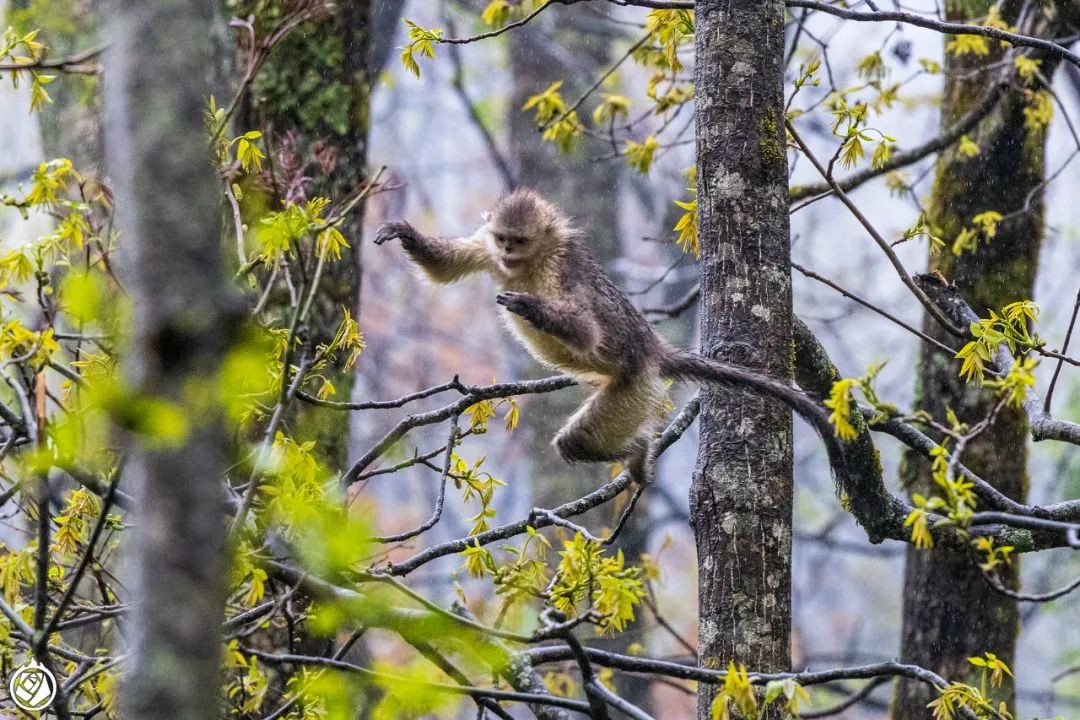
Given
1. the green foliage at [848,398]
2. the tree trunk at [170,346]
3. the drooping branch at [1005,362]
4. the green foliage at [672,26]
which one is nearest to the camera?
the tree trunk at [170,346]

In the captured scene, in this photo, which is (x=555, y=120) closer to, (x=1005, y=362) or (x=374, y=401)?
(x=374, y=401)

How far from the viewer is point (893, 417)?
2404 millimetres

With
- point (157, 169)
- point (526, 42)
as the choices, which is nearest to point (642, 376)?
point (157, 169)

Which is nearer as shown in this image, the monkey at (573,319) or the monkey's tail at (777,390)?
the monkey's tail at (777,390)

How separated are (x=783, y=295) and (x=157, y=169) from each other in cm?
244

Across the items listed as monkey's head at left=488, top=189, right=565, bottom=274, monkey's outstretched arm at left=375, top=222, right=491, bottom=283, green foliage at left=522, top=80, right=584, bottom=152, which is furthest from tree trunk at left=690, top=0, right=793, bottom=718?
monkey's outstretched arm at left=375, top=222, right=491, bottom=283

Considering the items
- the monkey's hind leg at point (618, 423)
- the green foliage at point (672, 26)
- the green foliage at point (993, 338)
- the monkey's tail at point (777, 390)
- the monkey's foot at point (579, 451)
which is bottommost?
the monkey's foot at point (579, 451)

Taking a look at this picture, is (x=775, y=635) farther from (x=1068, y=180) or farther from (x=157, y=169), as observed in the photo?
(x=1068, y=180)

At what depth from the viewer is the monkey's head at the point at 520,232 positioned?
17.8ft

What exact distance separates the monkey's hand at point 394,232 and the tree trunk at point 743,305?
6.71 ft

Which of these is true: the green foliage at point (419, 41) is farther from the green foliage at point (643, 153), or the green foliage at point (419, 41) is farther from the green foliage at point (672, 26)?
the green foliage at point (643, 153)

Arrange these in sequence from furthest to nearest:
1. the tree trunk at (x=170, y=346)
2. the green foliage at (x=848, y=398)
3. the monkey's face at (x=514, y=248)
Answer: the monkey's face at (x=514, y=248), the green foliage at (x=848, y=398), the tree trunk at (x=170, y=346)

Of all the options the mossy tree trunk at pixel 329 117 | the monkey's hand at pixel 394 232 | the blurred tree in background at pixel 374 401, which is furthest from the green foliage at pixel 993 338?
the mossy tree trunk at pixel 329 117

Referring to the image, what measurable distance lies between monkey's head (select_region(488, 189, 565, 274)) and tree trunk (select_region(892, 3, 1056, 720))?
6.81 ft
